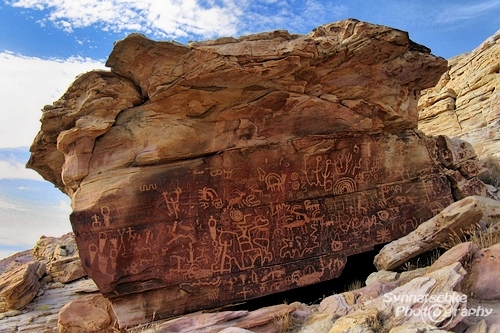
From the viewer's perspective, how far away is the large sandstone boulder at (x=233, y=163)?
761 centimetres

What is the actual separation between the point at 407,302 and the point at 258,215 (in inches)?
162

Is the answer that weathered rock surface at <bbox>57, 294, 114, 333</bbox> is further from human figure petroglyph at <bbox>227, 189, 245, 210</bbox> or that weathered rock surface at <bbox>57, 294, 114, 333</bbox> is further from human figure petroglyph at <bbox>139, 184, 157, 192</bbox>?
human figure petroglyph at <bbox>227, 189, 245, 210</bbox>

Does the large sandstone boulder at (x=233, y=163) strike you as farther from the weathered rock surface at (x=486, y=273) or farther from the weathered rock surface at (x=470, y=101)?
the weathered rock surface at (x=470, y=101)

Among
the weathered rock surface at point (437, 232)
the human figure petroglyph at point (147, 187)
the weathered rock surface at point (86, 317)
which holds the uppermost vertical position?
the human figure petroglyph at point (147, 187)

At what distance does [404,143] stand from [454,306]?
5.78 metres

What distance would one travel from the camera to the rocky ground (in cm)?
416

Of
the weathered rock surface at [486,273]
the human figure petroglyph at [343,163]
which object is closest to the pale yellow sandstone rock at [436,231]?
the weathered rock surface at [486,273]

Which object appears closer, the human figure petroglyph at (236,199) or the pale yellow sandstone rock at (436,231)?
the pale yellow sandstone rock at (436,231)

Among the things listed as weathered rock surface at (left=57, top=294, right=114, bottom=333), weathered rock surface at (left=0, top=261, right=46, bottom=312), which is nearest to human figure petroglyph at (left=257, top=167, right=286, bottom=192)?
weathered rock surface at (left=57, top=294, right=114, bottom=333)

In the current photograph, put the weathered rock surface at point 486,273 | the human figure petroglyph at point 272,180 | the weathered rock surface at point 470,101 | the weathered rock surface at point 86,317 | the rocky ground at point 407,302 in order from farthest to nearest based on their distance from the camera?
the weathered rock surface at point 470,101, the weathered rock surface at point 86,317, the human figure petroglyph at point 272,180, the weathered rock surface at point 486,273, the rocky ground at point 407,302

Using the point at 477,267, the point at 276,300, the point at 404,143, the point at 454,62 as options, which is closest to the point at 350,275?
the point at 276,300

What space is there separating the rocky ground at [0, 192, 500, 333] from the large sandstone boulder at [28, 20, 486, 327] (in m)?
1.35

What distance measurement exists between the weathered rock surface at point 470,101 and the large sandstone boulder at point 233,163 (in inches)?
251

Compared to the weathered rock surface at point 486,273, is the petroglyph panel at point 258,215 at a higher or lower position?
higher
